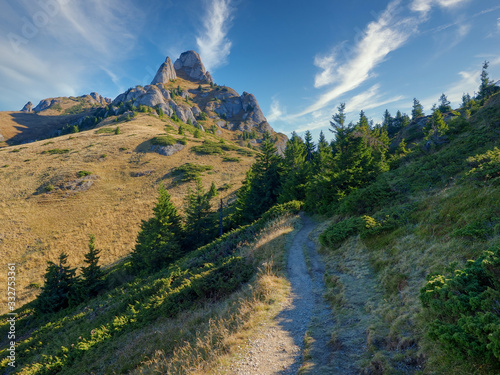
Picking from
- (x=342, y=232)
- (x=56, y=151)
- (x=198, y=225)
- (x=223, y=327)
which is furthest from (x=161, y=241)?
(x=56, y=151)

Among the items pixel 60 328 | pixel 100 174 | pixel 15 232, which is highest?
pixel 100 174

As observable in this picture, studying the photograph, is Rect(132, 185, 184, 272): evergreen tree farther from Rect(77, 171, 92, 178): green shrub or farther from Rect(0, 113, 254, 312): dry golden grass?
Rect(77, 171, 92, 178): green shrub

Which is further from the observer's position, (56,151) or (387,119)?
(387,119)

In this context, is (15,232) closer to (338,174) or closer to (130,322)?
(130,322)

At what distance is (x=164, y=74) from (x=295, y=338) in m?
214

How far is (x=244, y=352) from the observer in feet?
18.8

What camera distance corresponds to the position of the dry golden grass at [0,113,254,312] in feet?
104

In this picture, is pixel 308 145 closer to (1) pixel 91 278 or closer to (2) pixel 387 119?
(1) pixel 91 278

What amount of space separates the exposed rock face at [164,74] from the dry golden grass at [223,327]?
20575cm

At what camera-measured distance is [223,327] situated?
6805 mm

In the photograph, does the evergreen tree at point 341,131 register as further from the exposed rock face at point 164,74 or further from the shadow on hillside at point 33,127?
the exposed rock face at point 164,74

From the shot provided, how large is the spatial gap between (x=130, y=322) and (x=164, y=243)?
1270cm

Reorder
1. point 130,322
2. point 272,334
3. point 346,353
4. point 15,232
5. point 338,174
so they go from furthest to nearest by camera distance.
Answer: point 15,232, point 338,174, point 130,322, point 272,334, point 346,353

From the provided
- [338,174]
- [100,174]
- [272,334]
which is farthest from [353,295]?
[100,174]
